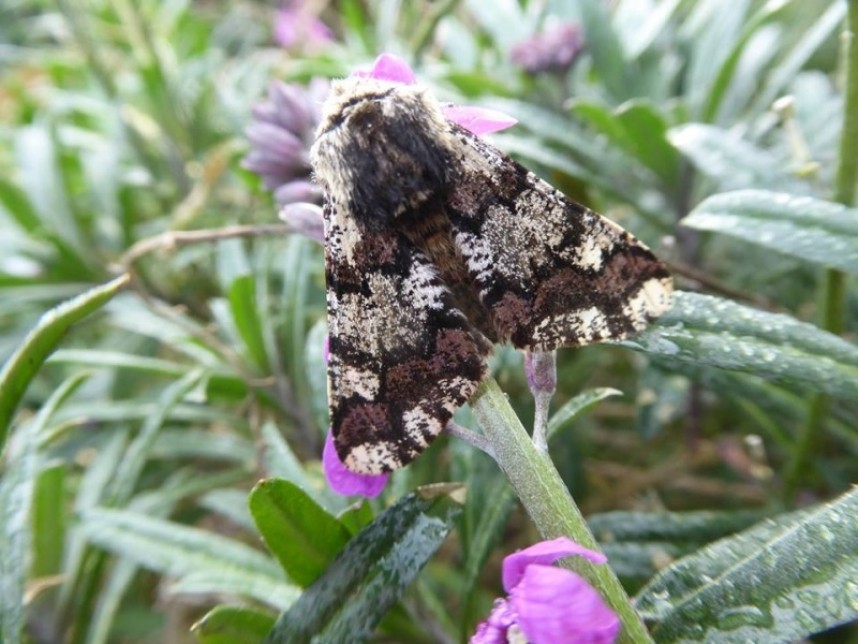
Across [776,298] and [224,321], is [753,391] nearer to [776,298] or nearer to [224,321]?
[776,298]

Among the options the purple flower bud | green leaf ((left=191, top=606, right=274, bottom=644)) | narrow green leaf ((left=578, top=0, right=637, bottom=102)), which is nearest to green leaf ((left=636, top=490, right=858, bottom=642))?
green leaf ((left=191, top=606, right=274, bottom=644))

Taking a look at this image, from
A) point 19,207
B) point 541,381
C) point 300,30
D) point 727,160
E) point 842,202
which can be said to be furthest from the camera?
point 300,30

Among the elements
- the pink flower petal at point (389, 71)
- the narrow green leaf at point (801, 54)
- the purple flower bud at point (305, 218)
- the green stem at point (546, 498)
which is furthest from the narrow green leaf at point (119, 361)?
the narrow green leaf at point (801, 54)

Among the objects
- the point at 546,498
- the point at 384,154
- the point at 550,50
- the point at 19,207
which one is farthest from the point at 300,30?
the point at 546,498

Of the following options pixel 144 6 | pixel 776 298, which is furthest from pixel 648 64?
pixel 144 6

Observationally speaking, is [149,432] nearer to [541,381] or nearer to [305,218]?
[305,218]
